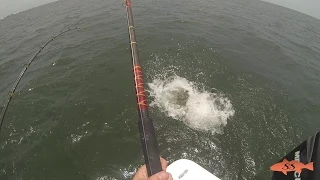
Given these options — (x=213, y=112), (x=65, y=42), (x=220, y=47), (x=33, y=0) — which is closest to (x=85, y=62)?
(x=65, y=42)

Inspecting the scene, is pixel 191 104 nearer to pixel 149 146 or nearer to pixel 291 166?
pixel 291 166

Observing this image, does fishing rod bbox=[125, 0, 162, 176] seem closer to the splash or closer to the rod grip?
the rod grip

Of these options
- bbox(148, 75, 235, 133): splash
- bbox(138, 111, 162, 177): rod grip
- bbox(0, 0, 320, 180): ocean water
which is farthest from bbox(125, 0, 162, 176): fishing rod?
bbox(148, 75, 235, 133): splash

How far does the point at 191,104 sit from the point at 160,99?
1495mm

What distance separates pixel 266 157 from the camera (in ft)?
27.5

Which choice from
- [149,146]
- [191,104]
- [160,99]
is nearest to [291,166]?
[149,146]

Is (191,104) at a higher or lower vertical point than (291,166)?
lower

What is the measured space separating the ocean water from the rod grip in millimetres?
3883

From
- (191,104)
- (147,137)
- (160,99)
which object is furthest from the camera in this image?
(160,99)

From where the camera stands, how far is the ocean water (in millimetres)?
8195

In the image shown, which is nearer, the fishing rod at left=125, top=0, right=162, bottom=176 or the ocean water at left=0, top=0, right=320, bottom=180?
the fishing rod at left=125, top=0, right=162, bottom=176

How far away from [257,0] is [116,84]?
3495 centimetres

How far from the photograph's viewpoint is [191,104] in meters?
10.4

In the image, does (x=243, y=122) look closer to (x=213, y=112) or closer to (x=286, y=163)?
(x=213, y=112)
